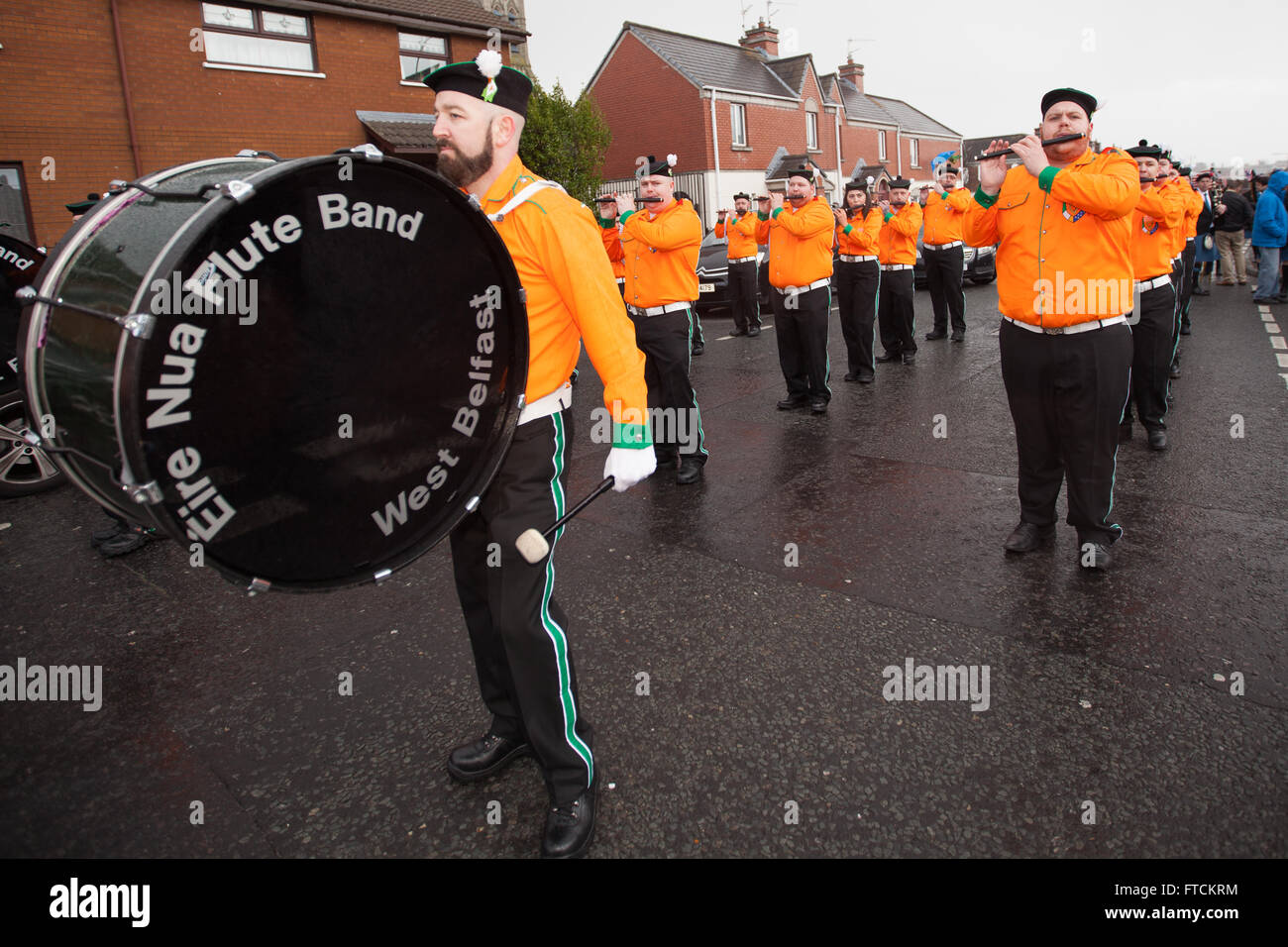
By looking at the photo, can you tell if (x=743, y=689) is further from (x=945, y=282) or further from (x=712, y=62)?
(x=712, y=62)

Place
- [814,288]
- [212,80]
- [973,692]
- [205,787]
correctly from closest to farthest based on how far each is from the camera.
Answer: [205,787], [973,692], [814,288], [212,80]

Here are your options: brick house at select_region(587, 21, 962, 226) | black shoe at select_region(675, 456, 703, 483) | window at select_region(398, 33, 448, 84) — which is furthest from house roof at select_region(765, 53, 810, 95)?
black shoe at select_region(675, 456, 703, 483)

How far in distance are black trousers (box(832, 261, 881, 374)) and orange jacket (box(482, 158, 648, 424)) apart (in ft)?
23.0

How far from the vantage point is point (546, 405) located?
7.84 ft

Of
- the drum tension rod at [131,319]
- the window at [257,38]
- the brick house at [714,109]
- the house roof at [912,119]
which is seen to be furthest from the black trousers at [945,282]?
the house roof at [912,119]

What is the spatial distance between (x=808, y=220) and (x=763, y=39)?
34688mm

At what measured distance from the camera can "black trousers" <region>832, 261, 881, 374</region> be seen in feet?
29.3

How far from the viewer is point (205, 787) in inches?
106

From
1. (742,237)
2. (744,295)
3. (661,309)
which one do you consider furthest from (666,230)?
(742,237)

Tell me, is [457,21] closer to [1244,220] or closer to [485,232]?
[1244,220]

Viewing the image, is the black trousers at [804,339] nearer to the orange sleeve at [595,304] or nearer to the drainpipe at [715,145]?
the orange sleeve at [595,304]

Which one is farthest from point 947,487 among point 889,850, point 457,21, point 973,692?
point 457,21

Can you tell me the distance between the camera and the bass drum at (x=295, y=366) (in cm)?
155

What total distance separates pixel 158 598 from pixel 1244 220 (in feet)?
58.6
